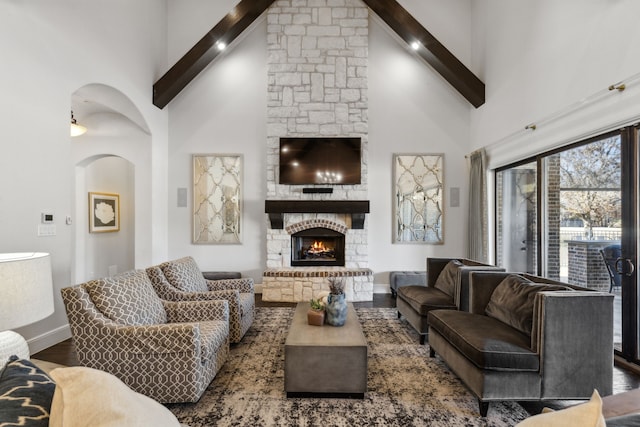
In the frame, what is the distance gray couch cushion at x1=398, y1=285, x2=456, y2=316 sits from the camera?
336 cm

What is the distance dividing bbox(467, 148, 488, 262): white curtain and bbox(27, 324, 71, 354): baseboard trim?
560cm

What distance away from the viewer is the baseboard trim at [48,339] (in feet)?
10.6

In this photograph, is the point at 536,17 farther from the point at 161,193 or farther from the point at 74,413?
the point at 161,193

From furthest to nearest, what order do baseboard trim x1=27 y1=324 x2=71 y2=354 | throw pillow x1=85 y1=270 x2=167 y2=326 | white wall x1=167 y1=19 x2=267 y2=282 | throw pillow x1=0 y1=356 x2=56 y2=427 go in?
white wall x1=167 y1=19 x2=267 y2=282 < baseboard trim x1=27 y1=324 x2=71 y2=354 < throw pillow x1=85 y1=270 x2=167 y2=326 < throw pillow x1=0 y1=356 x2=56 y2=427

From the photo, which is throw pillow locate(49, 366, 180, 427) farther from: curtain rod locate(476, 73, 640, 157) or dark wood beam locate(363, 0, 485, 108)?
dark wood beam locate(363, 0, 485, 108)

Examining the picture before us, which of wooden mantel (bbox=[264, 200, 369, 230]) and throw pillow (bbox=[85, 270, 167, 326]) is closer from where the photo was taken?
throw pillow (bbox=[85, 270, 167, 326])

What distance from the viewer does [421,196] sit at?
5855mm

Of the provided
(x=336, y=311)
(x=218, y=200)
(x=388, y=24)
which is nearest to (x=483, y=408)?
(x=336, y=311)

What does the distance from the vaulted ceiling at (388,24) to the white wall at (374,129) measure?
0.34 meters

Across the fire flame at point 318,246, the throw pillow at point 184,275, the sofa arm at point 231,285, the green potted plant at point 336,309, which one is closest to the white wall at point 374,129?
the fire flame at point 318,246

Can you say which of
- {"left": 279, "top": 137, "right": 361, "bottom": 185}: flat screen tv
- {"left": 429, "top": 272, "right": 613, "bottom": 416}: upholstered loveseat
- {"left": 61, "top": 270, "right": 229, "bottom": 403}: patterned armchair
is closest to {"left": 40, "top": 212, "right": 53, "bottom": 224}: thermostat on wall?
{"left": 61, "top": 270, "right": 229, "bottom": 403}: patterned armchair

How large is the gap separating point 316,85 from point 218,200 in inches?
103

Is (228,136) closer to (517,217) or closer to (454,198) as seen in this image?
(454,198)

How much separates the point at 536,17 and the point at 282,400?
5056 mm
